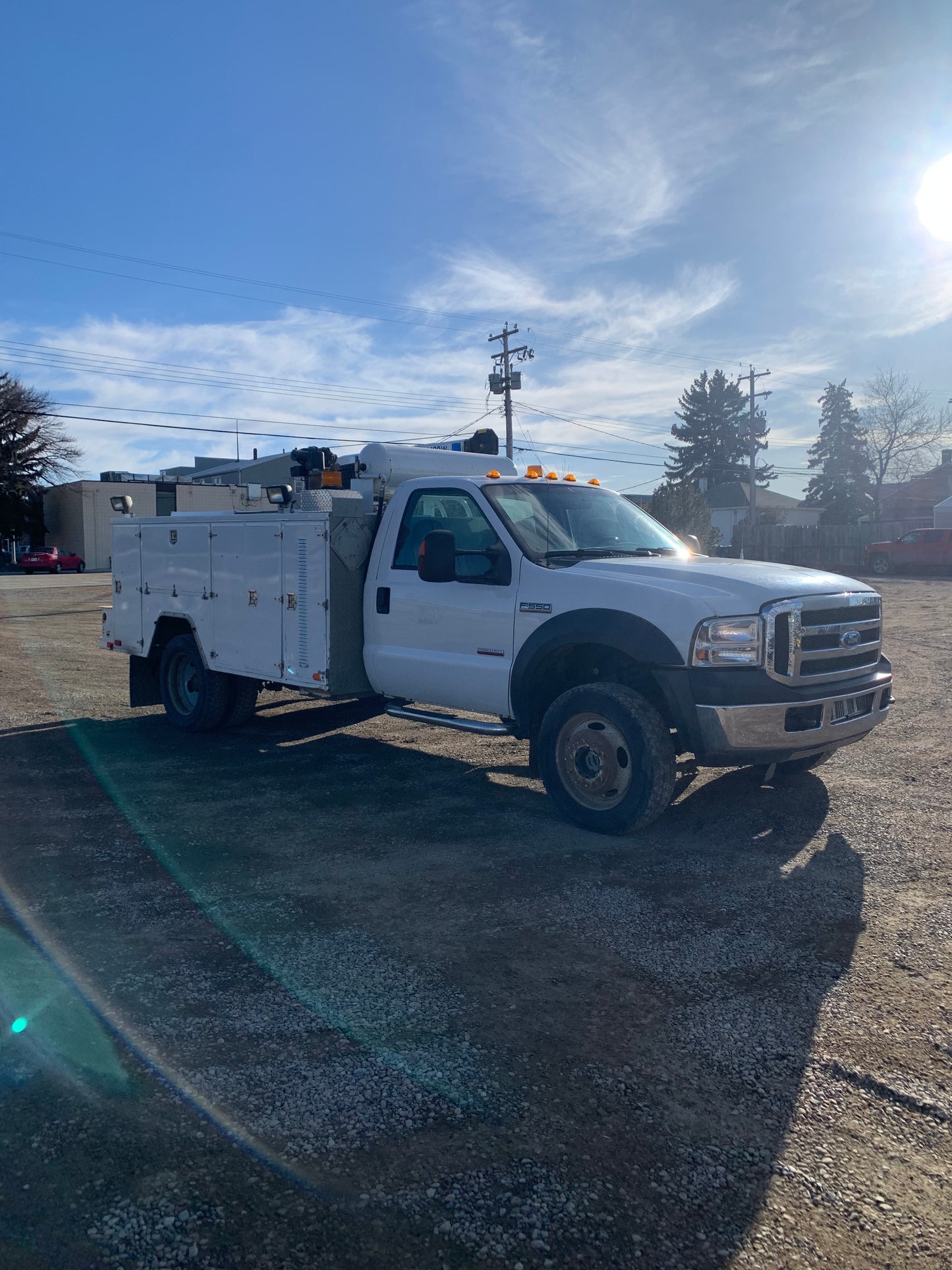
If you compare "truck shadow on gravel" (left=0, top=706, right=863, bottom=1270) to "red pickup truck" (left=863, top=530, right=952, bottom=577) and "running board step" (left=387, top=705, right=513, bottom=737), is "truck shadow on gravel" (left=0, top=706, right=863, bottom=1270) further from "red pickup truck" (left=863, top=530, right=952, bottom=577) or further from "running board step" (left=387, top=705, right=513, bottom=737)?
"red pickup truck" (left=863, top=530, right=952, bottom=577)

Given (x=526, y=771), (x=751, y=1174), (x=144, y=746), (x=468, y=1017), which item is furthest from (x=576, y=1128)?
(x=144, y=746)

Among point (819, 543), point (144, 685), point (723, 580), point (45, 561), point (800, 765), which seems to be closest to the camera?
point (723, 580)

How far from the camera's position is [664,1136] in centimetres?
286

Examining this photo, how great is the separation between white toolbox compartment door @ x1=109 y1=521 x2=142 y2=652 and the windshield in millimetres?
4243

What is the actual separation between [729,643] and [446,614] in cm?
207

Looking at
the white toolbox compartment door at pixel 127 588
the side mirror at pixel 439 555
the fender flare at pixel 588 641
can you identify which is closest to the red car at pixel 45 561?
the white toolbox compartment door at pixel 127 588

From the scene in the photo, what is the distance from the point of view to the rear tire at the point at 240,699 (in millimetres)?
8617

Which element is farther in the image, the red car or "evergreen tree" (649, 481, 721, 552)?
the red car

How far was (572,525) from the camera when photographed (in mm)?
6715

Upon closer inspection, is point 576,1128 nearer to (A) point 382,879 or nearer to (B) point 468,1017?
(B) point 468,1017

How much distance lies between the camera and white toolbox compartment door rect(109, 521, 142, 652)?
929cm

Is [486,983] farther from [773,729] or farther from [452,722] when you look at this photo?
[452,722]

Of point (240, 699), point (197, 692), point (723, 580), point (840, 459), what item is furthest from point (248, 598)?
point (840, 459)

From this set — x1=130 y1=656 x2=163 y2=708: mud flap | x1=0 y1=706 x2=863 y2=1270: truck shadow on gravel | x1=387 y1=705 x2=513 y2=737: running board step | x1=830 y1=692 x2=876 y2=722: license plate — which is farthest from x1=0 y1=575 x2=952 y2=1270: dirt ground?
x1=130 y1=656 x2=163 y2=708: mud flap
